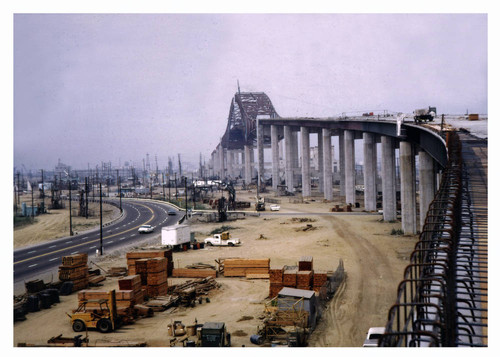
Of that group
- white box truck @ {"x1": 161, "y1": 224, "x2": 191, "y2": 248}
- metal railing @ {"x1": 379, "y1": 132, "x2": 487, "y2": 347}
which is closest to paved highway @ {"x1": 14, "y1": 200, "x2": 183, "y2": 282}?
white box truck @ {"x1": 161, "y1": 224, "x2": 191, "y2": 248}

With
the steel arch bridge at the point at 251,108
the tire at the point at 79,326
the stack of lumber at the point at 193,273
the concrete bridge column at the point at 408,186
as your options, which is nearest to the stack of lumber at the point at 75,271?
the stack of lumber at the point at 193,273

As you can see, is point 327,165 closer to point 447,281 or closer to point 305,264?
point 305,264

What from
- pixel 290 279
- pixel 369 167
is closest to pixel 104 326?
pixel 290 279

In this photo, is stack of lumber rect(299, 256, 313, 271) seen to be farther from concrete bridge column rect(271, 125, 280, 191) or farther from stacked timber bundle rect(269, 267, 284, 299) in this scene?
concrete bridge column rect(271, 125, 280, 191)

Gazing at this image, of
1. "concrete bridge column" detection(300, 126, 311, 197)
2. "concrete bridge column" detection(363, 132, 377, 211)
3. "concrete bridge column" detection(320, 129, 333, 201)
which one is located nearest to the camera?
"concrete bridge column" detection(363, 132, 377, 211)

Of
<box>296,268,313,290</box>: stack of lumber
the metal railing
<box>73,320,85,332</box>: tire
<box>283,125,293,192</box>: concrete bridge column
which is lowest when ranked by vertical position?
<box>73,320,85,332</box>: tire

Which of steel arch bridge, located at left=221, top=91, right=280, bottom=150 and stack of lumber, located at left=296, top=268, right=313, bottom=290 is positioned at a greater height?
steel arch bridge, located at left=221, top=91, right=280, bottom=150

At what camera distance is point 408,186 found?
5112cm

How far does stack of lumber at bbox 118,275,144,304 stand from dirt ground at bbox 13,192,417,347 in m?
1.85

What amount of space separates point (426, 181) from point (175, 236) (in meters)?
24.7

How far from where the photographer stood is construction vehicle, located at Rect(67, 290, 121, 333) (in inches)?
972

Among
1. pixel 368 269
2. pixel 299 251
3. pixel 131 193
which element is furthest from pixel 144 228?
pixel 131 193

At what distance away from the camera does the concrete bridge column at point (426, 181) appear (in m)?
44.8

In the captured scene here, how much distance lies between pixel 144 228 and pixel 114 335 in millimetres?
39659
